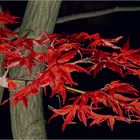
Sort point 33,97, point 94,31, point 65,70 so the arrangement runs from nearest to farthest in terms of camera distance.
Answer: point 65,70 → point 33,97 → point 94,31

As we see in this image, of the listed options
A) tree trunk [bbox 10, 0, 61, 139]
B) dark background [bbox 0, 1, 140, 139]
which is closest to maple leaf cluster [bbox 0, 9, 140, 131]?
tree trunk [bbox 10, 0, 61, 139]

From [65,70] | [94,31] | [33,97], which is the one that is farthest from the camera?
[94,31]

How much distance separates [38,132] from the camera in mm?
1928

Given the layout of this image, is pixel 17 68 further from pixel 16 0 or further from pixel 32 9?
pixel 16 0

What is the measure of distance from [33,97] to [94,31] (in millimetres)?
2225

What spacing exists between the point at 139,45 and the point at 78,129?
51.5 inches

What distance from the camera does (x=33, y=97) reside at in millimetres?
1905

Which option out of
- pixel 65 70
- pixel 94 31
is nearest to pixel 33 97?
pixel 65 70

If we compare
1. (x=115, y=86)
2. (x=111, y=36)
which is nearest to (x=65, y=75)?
(x=115, y=86)

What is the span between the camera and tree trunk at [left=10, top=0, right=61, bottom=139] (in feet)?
5.97

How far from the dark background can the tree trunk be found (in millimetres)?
1272

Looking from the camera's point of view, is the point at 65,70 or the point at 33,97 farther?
the point at 33,97

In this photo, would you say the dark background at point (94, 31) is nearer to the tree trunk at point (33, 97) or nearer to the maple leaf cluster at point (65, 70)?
the tree trunk at point (33, 97)

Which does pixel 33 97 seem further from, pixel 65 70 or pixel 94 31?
pixel 94 31
